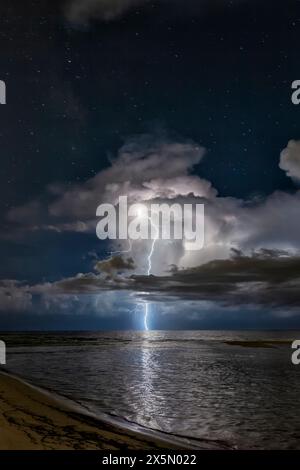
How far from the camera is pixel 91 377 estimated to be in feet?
71.0

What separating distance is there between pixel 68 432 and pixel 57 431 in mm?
282

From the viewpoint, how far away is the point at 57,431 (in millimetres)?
9242

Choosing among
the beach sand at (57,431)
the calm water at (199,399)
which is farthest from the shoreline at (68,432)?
the calm water at (199,399)

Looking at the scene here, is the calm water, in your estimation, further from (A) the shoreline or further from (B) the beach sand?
(B) the beach sand

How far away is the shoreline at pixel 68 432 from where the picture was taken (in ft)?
26.4

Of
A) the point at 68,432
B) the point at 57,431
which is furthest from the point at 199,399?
the point at 57,431

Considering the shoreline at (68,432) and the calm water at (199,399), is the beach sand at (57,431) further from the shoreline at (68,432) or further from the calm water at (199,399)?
the calm water at (199,399)

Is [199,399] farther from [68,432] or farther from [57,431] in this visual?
[57,431]

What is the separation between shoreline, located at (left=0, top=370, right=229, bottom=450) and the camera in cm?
805

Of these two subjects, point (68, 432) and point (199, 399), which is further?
point (199, 399)

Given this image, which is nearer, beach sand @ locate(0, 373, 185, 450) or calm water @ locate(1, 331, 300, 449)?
beach sand @ locate(0, 373, 185, 450)

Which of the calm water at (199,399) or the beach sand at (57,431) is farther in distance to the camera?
the calm water at (199,399)

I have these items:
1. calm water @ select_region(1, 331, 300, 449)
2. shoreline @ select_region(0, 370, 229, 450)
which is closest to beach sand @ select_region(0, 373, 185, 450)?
shoreline @ select_region(0, 370, 229, 450)
